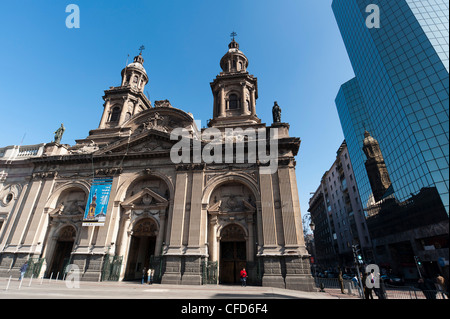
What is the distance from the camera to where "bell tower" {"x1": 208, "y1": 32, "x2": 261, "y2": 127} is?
95.9 feet

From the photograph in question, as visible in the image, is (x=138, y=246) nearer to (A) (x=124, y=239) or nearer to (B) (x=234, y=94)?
(A) (x=124, y=239)

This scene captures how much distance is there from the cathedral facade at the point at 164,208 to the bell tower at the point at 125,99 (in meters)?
7.76

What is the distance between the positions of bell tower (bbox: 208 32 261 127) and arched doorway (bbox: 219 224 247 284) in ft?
43.6

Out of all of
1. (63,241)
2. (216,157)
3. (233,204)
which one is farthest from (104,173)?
(233,204)

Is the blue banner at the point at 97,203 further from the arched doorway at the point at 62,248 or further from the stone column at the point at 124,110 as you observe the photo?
the stone column at the point at 124,110

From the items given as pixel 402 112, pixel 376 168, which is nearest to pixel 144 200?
pixel 402 112

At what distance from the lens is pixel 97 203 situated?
22.5m

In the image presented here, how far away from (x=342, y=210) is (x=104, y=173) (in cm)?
5988

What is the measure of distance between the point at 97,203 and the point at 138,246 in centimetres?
627

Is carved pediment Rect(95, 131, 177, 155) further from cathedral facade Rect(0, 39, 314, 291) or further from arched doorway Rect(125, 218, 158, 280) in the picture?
arched doorway Rect(125, 218, 158, 280)

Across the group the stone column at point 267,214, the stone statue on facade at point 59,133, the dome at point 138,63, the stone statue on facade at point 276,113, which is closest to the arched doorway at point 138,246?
the stone column at point 267,214

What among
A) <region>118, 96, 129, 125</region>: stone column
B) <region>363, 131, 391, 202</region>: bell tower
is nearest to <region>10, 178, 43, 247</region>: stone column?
<region>118, 96, 129, 125</region>: stone column

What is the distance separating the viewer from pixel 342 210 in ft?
199
